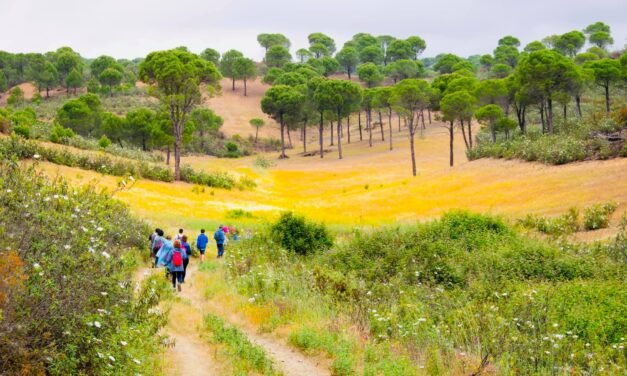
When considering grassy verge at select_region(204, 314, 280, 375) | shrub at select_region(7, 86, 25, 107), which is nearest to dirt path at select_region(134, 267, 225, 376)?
grassy verge at select_region(204, 314, 280, 375)

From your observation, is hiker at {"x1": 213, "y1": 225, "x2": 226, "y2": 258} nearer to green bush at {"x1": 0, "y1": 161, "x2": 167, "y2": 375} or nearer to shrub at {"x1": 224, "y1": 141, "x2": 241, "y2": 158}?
green bush at {"x1": 0, "y1": 161, "x2": 167, "y2": 375}

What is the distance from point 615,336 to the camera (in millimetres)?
10203

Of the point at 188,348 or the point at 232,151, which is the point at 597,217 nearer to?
the point at 188,348

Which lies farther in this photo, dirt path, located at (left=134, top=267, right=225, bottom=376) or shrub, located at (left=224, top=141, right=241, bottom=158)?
shrub, located at (left=224, top=141, right=241, bottom=158)

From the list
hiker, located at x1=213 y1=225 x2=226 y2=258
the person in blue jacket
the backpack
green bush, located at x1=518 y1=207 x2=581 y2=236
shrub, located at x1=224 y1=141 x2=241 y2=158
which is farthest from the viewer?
shrub, located at x1=224 y1=141 x2=241 y2=158

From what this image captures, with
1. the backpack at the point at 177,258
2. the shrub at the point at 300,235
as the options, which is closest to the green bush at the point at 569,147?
the shrub at the point at 300,235

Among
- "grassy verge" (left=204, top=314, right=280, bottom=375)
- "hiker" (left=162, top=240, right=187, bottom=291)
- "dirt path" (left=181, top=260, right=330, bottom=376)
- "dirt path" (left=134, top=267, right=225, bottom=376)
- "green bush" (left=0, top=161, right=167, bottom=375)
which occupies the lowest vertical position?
"dirt path" (left=181, top=260, right=330, bottom=376)

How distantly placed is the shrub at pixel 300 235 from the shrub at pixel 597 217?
10695 millimetres

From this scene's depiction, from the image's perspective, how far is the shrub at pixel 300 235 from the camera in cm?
2109

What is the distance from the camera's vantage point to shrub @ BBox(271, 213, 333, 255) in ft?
69.2

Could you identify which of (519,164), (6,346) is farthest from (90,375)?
(519,164)

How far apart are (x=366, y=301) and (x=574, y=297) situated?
480 cm

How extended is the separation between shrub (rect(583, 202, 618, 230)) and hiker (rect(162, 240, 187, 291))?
1654 cm

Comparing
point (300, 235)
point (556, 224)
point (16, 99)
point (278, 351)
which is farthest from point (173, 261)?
point (16, 99)
